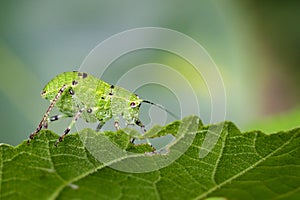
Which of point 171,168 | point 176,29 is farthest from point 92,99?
point 176,29

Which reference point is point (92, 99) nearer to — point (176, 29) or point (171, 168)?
point (171, 168)

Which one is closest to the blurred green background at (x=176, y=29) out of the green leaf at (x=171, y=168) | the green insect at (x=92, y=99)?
the green insect at (x=92, y=99)

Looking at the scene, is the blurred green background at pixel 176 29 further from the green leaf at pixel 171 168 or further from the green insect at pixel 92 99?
the green leaf at pixel 171 168

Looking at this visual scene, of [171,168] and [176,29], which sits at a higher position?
[176,29]

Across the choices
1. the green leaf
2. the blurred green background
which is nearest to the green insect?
the green leaf

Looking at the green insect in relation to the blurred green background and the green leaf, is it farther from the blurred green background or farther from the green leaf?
the blurred green background

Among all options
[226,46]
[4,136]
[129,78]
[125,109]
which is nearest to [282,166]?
[125,109]
